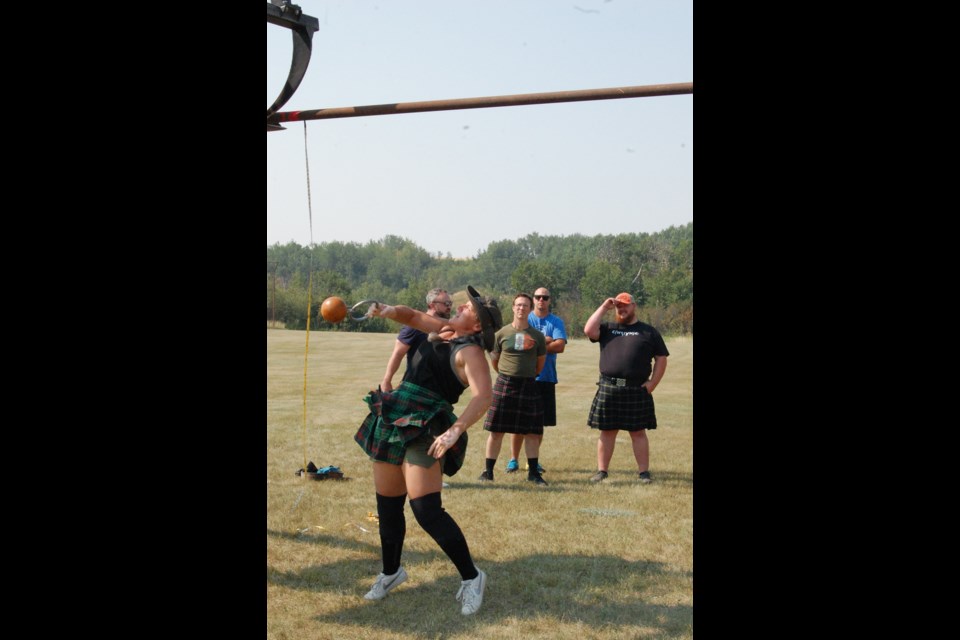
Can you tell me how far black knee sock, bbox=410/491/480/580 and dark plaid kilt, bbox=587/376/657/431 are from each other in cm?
271

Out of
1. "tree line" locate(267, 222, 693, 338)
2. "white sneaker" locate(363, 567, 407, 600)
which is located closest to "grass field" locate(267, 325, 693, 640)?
"white sneaker" locate(363, 567, 407, 600)

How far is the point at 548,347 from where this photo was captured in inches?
257

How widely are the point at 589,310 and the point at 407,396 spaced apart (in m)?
25.1

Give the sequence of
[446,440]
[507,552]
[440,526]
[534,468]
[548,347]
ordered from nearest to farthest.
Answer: [446,440] < [440,526] < [507,552] < [548,347] < [534,468]

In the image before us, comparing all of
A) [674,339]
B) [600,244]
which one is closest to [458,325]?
[674,339]

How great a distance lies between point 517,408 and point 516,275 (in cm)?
2897

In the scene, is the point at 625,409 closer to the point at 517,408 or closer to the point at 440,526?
the point at 517,408

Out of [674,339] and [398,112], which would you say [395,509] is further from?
[674,339]

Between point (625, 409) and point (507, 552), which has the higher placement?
point (625, 409)

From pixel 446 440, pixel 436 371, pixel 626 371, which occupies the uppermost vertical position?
pixel 436 371

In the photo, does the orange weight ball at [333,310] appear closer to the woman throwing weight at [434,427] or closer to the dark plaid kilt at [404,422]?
the woman throwing weight at [434,427]

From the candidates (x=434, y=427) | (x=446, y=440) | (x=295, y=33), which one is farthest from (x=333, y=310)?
(x=295, y=33)

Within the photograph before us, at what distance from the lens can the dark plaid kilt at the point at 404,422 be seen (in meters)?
3.79

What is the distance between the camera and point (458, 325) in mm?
3742
